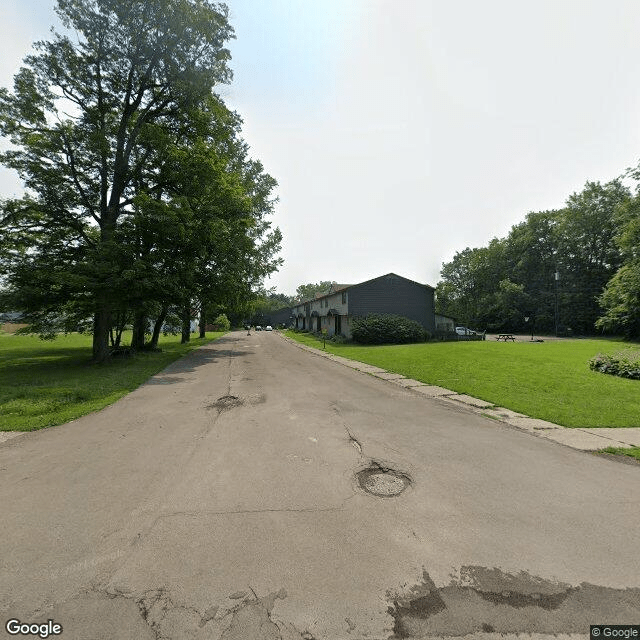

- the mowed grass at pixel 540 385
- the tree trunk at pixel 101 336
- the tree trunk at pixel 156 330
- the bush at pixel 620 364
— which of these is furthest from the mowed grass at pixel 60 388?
the bush at pixel 620 364

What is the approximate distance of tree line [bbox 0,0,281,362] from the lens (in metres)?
Answer: 15.2

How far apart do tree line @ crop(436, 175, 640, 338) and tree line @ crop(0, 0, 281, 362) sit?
46.1m

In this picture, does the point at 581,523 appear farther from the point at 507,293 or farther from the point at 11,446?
the point at 507,293

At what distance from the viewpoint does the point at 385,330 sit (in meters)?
30.0

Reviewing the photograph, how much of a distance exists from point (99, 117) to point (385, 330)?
25.5m

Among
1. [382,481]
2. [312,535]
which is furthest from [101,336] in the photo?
[312,535]

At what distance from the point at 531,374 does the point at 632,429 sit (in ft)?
20.7

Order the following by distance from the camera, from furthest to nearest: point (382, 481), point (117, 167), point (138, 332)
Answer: point (138, 332), point (117, 167), point (382, 481)

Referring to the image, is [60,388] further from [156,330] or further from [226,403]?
[156,330]

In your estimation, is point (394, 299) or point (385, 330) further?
point (394, 299)

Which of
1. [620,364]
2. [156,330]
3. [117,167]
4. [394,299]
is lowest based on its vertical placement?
[620,364]

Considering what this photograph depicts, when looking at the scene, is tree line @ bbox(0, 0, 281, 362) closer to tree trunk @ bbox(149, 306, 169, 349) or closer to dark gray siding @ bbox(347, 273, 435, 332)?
tree trunk @ bbox(149, 306, 169, 349)

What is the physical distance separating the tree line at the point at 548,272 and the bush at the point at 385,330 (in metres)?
25.9

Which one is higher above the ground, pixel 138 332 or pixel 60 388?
pixel 138 332
